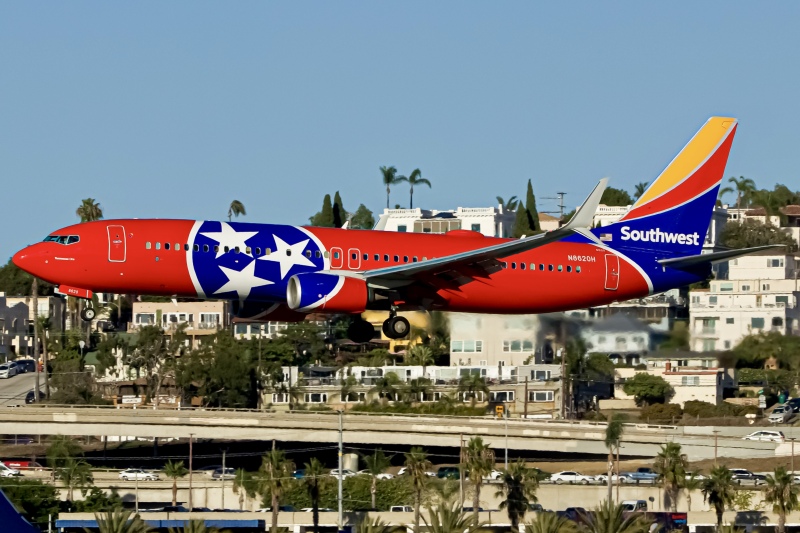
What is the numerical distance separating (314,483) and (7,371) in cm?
6157

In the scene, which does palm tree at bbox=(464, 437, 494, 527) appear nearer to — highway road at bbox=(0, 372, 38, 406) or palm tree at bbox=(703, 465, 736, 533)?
palm tree at bbox=(703, 465, 736, 533)

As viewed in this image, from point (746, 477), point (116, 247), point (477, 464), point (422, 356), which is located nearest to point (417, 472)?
point (477, 464)

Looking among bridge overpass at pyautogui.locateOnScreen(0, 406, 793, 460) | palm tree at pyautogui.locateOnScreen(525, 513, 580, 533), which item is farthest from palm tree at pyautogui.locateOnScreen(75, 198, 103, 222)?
palm tree at pyautogui.locateOnScreen(525, 513, 580, 533)

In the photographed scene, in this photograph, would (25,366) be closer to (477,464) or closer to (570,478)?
(570,478)

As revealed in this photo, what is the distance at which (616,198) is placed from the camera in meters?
182

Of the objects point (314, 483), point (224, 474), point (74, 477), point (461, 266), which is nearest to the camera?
point (461, 266)

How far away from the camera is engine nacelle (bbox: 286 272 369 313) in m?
51.0

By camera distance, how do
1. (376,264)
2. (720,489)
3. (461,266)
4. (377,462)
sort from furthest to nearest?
(377,462) → (720,489) → (376,264) → (461,266)

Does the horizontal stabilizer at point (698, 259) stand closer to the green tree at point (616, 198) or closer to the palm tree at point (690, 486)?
the palm tree at point (690, 486)

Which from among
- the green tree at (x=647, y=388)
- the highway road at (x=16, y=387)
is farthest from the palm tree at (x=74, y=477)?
the green tree at (x=647, y=388)

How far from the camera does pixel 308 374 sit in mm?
114375

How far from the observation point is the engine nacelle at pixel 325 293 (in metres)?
51.0

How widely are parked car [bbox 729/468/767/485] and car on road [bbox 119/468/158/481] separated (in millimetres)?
32185

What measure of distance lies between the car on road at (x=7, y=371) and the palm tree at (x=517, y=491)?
214ft
